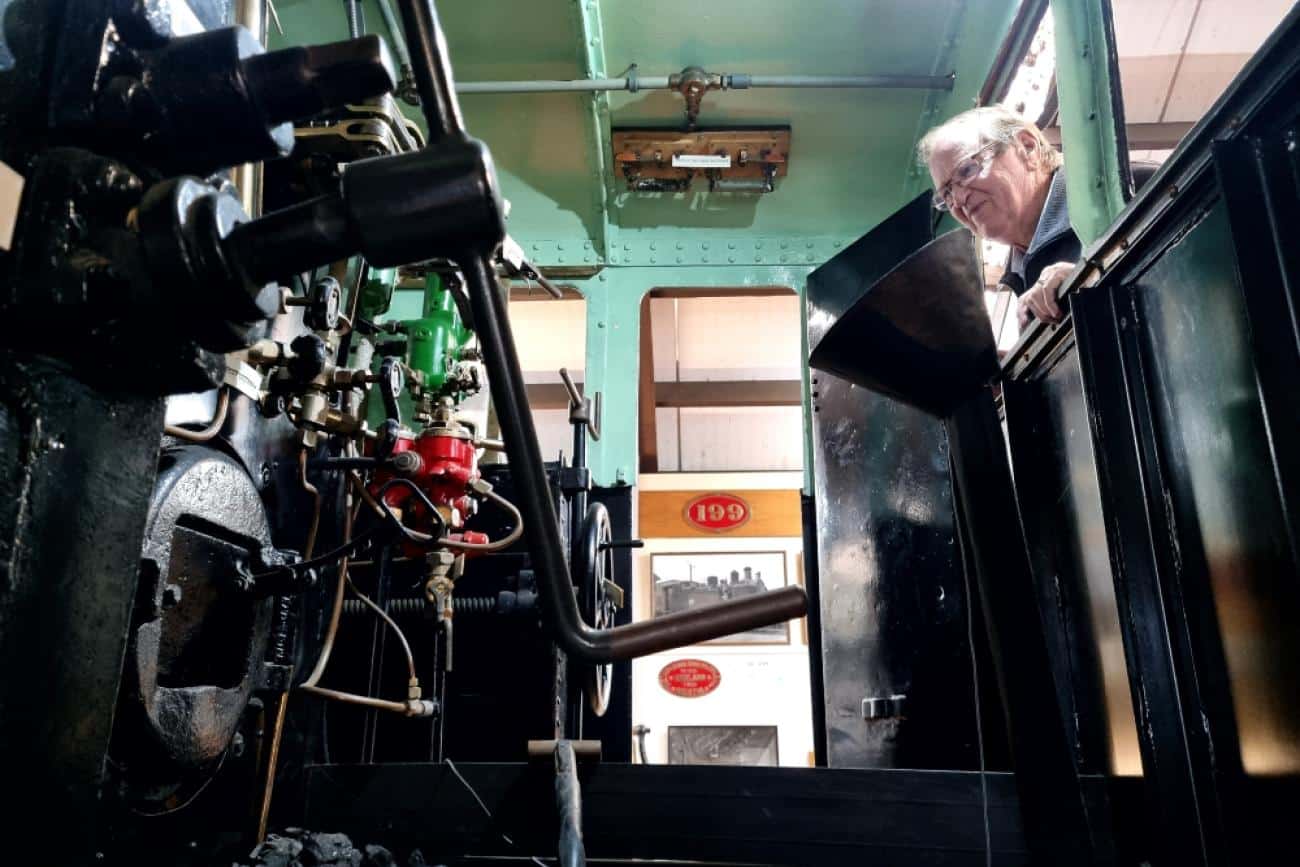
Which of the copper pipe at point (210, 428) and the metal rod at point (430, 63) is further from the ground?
the copper pipe at point (210, 428)

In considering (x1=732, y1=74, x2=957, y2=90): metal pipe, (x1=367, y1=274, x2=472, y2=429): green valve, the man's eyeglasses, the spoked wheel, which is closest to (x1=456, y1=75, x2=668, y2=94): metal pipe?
(x1=732, y1=74, x2=957, y2=90): metal pipe

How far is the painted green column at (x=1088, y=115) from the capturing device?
1.61 m

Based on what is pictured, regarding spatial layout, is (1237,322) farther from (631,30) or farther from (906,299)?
(631,30)

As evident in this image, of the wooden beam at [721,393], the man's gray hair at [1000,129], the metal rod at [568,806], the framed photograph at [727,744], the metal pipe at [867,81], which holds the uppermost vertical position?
the wooden beam at [721,393]

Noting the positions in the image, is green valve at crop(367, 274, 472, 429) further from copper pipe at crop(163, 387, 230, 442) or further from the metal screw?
the metal screw

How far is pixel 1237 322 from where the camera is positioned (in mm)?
999

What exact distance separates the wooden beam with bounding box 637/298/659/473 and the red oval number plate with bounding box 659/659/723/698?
160 centimetres

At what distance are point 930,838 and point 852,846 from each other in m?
0.12

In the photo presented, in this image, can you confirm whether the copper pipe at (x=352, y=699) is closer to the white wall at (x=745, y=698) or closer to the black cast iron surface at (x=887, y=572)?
the black cast iron surface at (x=887, y=572)

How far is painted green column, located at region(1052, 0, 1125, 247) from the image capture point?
5.27 ft

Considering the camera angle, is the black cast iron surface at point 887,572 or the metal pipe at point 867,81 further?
the metal pipe at point 867,81

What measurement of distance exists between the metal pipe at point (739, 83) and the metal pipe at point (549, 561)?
270 centimetres

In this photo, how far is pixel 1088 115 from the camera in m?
1.70

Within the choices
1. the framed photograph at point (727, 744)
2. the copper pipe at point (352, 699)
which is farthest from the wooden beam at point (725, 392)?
the copper pipe at point (352, 699)
